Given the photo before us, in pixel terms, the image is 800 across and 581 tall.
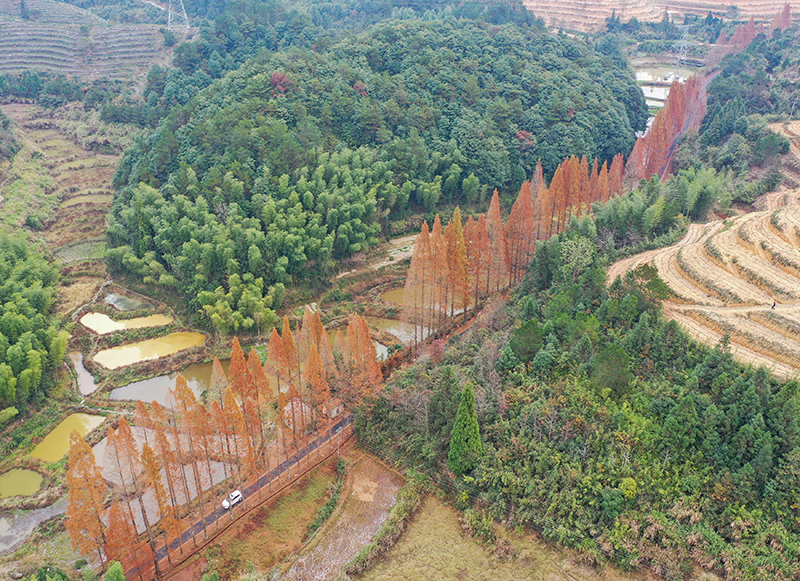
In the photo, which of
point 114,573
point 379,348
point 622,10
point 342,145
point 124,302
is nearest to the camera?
point 114,573

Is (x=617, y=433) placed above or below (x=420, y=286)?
above

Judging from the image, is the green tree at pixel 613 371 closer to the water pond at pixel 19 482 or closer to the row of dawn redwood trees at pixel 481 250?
the row of dawn redwood trees at pixel 481 250

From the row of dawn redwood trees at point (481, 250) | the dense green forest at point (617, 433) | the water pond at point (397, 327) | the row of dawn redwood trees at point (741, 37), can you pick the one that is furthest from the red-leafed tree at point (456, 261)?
the row of dawn redwood trees at point (741, 37)

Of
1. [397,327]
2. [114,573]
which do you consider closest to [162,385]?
[397,327]

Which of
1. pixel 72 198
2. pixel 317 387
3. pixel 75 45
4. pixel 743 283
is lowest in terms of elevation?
pixel 72 198

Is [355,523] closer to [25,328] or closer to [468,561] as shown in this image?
[468,561]

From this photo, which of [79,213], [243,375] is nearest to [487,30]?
[79,213]

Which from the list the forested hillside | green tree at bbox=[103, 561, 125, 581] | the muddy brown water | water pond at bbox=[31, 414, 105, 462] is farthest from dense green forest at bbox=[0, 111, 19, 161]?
green tree at bbox=[103, 561, 125, 581]
